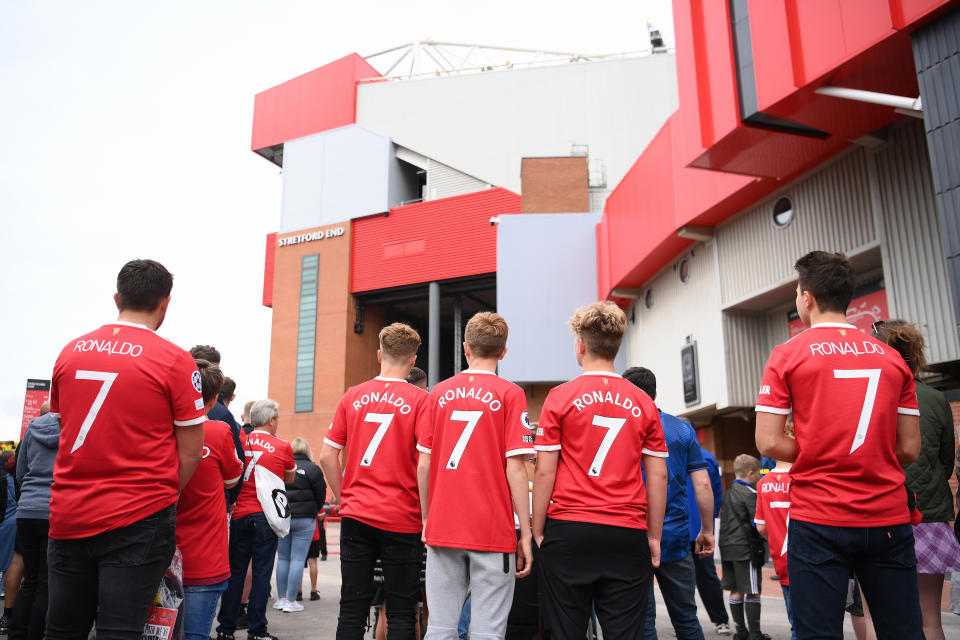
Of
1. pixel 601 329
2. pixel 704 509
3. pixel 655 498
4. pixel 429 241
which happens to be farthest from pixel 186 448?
pixel 429 241

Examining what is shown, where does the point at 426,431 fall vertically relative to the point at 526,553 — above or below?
above

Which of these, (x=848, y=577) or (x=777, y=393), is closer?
(x=848, y=577)

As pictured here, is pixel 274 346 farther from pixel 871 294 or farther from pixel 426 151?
pixel 871 294

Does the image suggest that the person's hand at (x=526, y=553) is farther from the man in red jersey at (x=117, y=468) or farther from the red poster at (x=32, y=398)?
the red poster at (x=32, y=398)

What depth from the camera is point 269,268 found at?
34.1 meters

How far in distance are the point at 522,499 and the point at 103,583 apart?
1854mm

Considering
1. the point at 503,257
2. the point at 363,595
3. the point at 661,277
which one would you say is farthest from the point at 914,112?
the point at 503,257

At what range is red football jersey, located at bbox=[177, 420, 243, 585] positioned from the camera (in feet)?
13.1

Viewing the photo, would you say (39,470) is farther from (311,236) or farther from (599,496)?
(311,236)

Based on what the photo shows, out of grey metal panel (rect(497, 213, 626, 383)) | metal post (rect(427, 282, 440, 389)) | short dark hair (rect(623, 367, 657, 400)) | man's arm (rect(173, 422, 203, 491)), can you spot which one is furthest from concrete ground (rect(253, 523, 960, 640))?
metal post (rect(427, 282, 440, 389))

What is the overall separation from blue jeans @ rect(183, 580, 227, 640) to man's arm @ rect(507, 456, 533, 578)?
1.85 metres

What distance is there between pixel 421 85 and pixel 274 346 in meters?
13.6

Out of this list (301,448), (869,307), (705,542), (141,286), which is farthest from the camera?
(869,307)

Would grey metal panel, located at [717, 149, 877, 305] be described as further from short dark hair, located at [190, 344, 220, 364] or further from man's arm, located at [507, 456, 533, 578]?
short dark hair, located at [190, 344, 220, 364]
